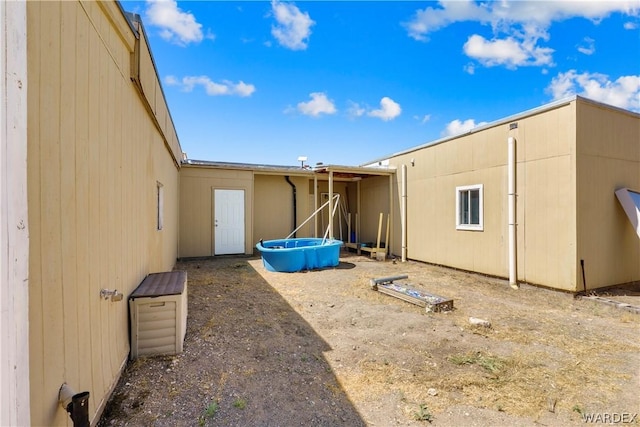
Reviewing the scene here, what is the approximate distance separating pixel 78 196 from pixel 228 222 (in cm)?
786

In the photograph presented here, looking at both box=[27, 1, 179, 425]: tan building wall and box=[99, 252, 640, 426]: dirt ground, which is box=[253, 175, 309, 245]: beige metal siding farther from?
box=[27, 1, 179, 425]: tan building wall

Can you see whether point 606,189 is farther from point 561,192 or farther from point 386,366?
point 386,366

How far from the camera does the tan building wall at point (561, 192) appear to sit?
5145 mm

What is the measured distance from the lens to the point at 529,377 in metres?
2.65

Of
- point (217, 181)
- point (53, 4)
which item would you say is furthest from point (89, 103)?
point (217, 181)

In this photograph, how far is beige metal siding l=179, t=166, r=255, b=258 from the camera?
29.2 feet

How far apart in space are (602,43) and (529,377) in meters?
7.93

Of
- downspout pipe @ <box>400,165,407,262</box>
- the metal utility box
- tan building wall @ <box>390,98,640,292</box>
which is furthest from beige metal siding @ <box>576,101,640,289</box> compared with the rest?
the metal utility box

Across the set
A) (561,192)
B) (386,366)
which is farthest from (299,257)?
(561,192)

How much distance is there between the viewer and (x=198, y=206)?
9023 mm

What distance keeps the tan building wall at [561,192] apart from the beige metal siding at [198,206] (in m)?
7.09

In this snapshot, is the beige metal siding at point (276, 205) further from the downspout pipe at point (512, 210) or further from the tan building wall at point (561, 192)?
the downspout pipe at point (512, 210)

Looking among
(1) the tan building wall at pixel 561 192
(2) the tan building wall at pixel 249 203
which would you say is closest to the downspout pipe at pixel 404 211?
(2) the tan building wall at pixel 249 203

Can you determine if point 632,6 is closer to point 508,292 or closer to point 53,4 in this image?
point 508,292
